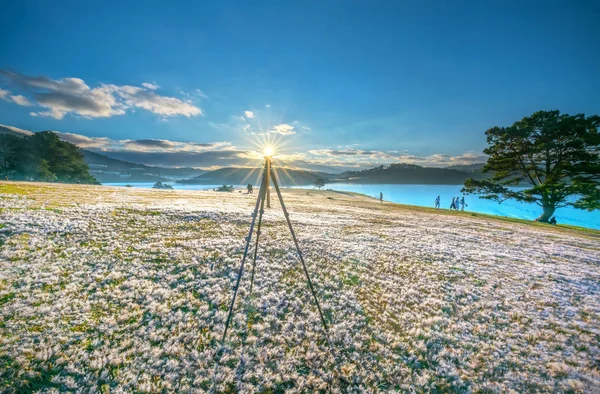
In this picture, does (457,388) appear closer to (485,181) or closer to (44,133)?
(485,181)

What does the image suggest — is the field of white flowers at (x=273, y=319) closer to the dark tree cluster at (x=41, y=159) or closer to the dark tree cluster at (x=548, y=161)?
the dark tree cluster at (x=548, y=161)

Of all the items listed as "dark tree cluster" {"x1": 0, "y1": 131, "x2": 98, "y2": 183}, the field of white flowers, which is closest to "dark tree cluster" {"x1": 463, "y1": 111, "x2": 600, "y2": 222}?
the field of white flowers

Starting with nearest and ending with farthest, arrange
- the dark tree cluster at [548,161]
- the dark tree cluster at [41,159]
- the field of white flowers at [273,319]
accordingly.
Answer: the field of white flowers at [273,319], the dark tree cluster at [548,161], the dark tree cluster at [41,159]

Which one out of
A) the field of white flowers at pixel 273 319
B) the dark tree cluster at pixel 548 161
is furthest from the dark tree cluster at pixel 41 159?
the dark tree cluster at pixel 548 161

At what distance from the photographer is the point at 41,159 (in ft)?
228

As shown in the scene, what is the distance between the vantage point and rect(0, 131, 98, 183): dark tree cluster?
67.1 meters

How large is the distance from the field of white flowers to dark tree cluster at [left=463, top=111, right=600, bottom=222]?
39.2m

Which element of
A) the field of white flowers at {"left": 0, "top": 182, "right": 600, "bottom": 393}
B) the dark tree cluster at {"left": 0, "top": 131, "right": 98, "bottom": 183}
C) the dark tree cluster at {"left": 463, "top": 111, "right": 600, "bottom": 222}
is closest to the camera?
the field of white flowers at {"left": 0, "top": 182, "right": 600, "bottom": 393}

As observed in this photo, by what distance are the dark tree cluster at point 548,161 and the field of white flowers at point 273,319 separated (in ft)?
129

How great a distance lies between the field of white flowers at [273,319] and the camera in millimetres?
5262

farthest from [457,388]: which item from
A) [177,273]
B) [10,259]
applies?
[10,259]

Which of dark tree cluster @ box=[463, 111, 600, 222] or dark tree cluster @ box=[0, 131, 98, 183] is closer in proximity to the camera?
dark tree cluster @ box=[463, 111, 600, 222]

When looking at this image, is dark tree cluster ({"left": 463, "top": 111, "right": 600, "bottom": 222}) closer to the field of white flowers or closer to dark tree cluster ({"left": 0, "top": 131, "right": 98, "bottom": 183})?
the field of white flowers

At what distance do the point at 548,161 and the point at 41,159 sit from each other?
132m
